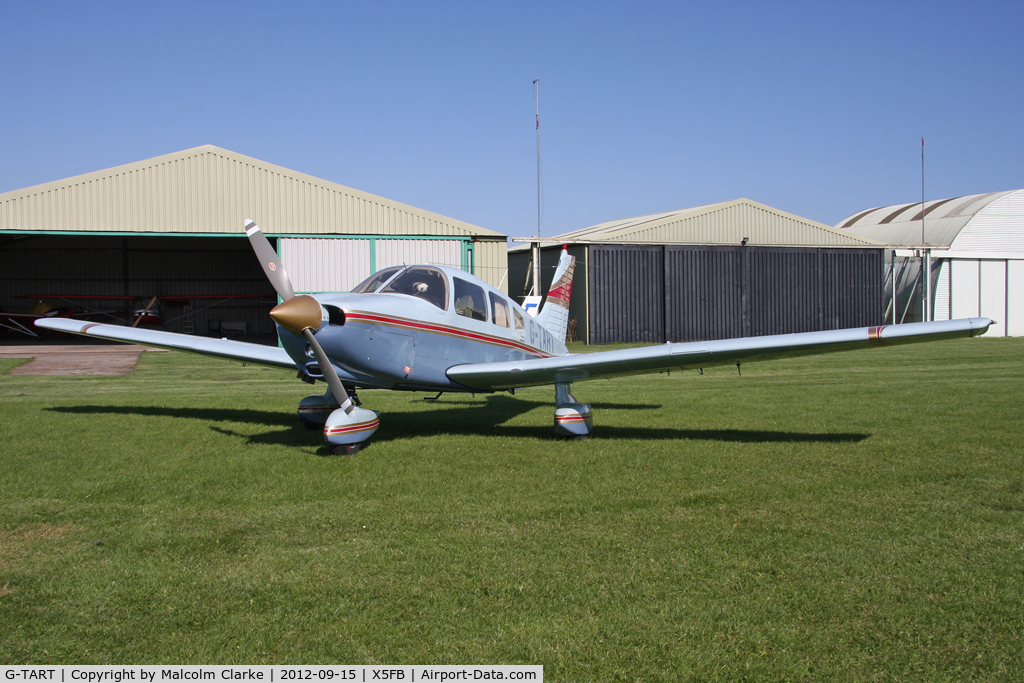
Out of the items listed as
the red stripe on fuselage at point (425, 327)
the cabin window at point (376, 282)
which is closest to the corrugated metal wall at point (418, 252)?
the red stripe on fuselage at point (425, 327)

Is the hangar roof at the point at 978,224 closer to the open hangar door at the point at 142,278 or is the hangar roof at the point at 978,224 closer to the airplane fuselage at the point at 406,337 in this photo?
the airplane fuselage at the point at 406,337

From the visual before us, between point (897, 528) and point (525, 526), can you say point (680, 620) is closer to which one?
point (525, 526)

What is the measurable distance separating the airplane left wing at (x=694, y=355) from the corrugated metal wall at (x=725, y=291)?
1910cm

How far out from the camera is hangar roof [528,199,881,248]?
2906 centimetres

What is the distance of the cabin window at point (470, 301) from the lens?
923 cm

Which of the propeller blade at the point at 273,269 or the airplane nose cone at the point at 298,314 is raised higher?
the propeller blade at the point at 273,269

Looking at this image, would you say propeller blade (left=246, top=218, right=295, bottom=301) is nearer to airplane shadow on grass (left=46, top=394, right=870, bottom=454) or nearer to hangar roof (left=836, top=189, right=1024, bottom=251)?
airplane shadow on grass (left=46, top=394, right=870, bottom=454)

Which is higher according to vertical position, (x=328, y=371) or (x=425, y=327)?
(x=425, y=327)

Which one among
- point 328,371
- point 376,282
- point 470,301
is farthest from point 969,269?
point 328,371

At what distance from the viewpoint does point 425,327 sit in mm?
8688

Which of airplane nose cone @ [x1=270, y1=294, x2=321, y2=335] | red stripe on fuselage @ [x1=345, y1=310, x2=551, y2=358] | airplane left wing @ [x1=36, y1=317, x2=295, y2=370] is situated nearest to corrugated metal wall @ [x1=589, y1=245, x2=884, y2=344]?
red stripe on fuselage @ [x1=345, y1=310, x2=551, y2=358]

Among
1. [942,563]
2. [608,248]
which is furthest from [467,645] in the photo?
[608,248]

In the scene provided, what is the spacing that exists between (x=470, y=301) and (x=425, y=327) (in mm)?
948

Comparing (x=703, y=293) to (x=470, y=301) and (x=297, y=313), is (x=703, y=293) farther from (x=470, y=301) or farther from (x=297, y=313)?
(x=297, y=313)
